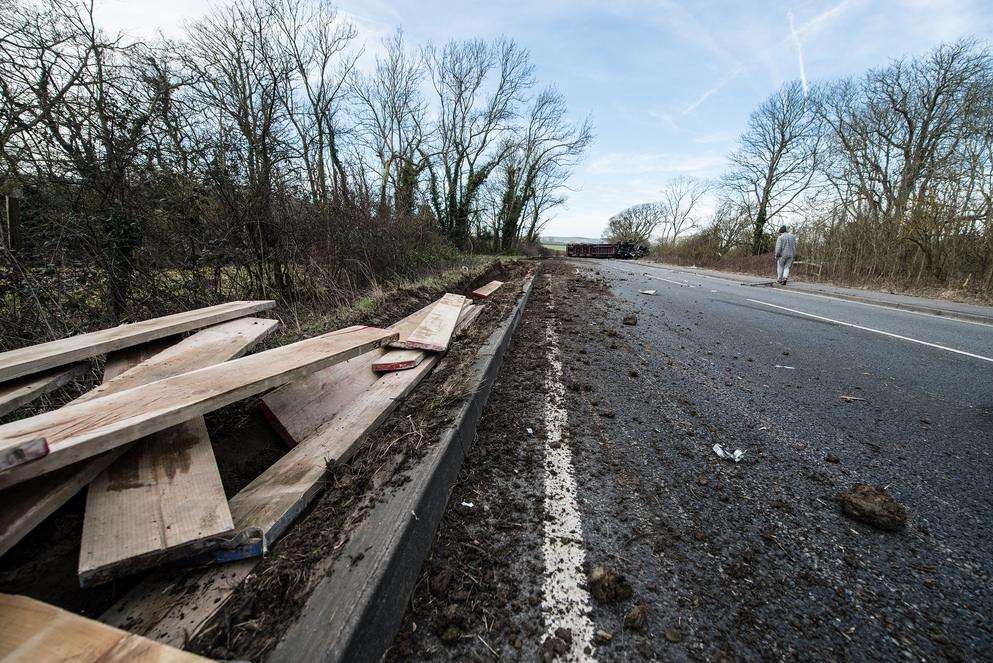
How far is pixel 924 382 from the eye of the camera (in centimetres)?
338

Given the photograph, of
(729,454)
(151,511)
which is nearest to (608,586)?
(729,454)

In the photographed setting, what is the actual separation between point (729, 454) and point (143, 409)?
266cm

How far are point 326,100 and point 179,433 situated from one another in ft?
75.4

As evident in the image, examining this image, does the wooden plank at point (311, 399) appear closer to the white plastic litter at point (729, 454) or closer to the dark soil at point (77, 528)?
the dark soil at point (77, 528)

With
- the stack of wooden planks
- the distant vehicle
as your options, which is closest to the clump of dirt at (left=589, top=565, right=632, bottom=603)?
the stack of wooden planks

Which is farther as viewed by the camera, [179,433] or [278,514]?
[179,433]

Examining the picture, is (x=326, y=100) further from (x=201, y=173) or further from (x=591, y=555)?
(x=591, y=555)

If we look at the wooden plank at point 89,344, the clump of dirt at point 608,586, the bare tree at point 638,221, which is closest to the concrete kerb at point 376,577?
the clump of dirt at point 608,586

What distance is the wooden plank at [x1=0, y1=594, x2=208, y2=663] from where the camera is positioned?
2.67 ft

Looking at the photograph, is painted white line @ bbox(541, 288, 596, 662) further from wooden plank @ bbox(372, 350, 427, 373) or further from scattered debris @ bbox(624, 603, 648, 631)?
wooden plank @ bbox(372, 350, 427, 373)

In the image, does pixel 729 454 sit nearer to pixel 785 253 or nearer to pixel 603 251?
pixel 785 253

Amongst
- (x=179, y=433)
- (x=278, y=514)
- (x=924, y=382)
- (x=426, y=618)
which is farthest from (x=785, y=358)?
(x=179, y=433)

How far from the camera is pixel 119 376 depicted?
1.96 metres

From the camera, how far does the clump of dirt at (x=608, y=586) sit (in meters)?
1.23
